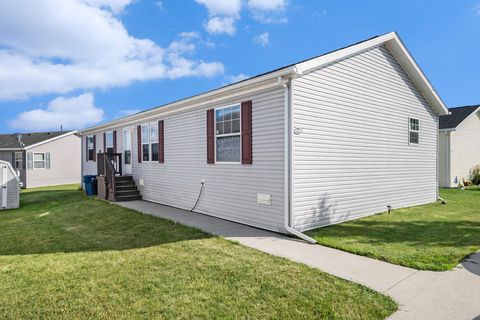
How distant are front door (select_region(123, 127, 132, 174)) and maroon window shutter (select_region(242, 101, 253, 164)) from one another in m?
7.31

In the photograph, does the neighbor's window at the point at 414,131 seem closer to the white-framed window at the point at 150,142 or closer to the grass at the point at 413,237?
the grass at the point at 413,237

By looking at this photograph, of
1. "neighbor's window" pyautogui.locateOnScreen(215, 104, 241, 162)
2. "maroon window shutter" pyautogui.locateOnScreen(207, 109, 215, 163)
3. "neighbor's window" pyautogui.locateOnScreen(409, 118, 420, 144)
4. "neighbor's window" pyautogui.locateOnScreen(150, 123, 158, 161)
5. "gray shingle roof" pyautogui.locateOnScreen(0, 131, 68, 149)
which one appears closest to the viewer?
"neighbor's window" pyautogui.locateOnScreen(215, 104, 241, 162)

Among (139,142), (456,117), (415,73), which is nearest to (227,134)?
(139,142)

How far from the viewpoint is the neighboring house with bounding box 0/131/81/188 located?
21.7 m

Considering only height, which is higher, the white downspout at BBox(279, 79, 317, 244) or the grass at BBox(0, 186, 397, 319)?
the white downspout at BBox(279, 79, 317, 244)

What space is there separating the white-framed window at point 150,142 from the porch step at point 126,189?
4.10 ft

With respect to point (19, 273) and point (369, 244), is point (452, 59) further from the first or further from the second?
point (19, 273)

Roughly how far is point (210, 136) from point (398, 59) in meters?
6.51

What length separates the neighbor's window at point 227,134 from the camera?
7.54 meters

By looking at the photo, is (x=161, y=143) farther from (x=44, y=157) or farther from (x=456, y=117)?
(x=456, y=117)

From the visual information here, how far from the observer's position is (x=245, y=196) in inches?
285

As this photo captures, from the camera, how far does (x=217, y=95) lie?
25.8 ft

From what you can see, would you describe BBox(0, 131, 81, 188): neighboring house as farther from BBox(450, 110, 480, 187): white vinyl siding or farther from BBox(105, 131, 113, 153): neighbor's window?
BBox(450, 110, 480, 187): white vinyl siding

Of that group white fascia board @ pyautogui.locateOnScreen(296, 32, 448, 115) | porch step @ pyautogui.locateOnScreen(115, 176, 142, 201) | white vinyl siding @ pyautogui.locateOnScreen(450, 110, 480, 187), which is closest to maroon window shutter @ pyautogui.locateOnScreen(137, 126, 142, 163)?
porch step @ pyautogui.locateOnScreen(115, 176, 142, 201)
